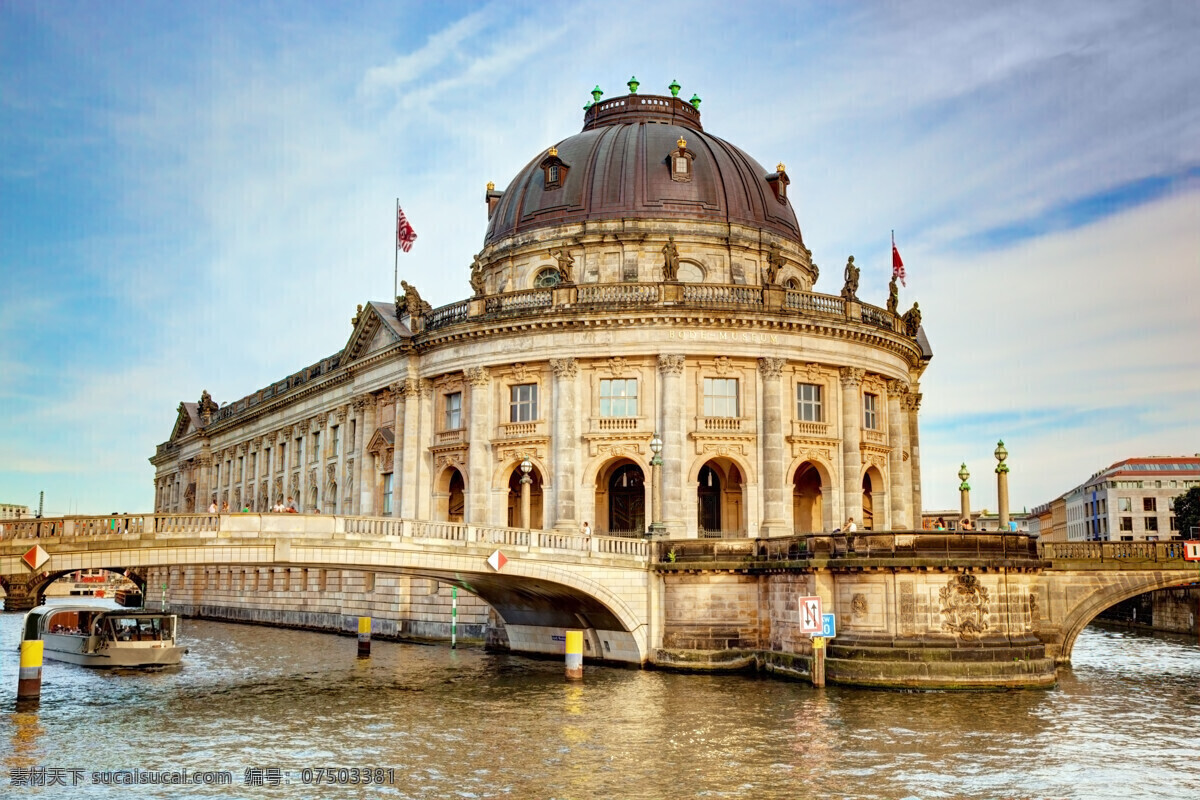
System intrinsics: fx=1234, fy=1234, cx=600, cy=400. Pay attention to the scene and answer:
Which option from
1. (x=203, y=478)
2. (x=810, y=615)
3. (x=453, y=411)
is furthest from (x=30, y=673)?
(x=203, y=478)

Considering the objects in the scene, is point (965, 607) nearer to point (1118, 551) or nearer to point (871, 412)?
point (1118, 551)

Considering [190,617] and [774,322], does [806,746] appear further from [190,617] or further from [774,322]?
[190,617]

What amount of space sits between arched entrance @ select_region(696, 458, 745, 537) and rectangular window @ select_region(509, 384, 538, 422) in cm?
823

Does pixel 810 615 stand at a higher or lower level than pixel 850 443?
lower

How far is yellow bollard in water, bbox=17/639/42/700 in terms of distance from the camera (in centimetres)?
3594

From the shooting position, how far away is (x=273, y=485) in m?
85.3

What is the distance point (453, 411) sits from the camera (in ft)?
196

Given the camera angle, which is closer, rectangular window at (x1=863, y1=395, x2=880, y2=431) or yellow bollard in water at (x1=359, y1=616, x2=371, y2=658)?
yellow bollard in water at (x1=359, y1=616, x2=371, y2=658)

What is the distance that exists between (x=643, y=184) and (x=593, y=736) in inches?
1469

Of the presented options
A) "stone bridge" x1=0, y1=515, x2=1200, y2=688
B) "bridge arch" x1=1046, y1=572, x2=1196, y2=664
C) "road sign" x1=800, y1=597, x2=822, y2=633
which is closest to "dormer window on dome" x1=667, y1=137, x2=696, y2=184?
"stone bridge" x1=0, y1=515, x2=1200, y2=688

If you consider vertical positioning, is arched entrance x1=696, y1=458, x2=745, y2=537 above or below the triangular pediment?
below

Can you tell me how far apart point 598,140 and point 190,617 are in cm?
5431

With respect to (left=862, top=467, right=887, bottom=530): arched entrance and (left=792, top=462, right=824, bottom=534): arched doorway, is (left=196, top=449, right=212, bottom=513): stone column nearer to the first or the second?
(left=792, top=462, right=824, bottom=534): arched doorway

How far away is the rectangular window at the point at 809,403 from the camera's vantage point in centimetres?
5525
